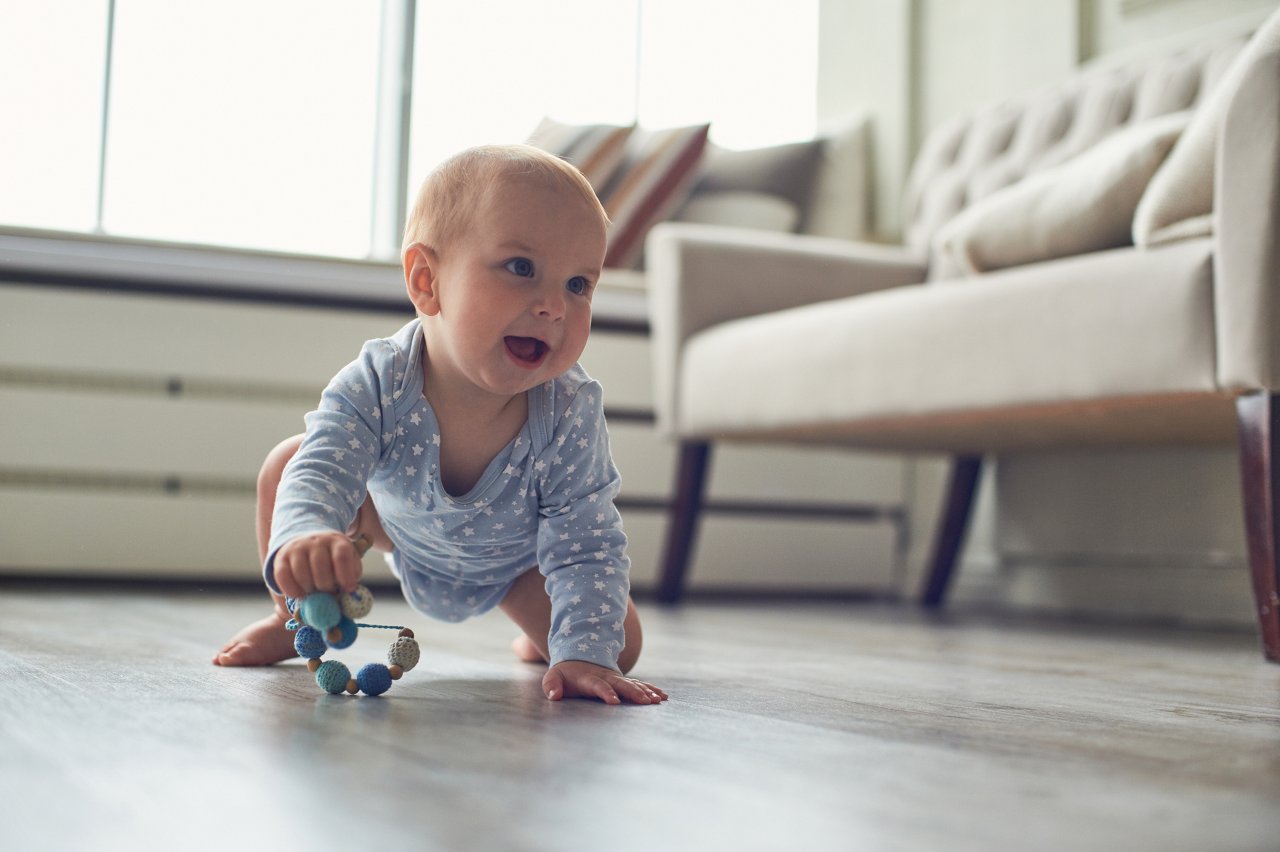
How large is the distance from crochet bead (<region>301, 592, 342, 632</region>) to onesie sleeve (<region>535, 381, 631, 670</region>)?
0.19 metres

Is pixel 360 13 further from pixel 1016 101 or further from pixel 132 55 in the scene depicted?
pixel 1016 101

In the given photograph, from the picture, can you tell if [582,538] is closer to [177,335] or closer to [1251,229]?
[1251,229]

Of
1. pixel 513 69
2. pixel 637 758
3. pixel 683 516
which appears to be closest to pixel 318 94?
pixel 513 69

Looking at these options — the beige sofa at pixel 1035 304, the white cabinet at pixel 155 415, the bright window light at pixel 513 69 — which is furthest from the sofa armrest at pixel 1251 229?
the bright window light at pixel 513 69

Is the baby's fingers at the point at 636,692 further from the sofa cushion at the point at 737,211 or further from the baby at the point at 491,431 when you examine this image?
the sofa cushion at the point at 737,211

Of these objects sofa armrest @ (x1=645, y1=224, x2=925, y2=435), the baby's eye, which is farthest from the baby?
sofa armrest @ (x1=645, y1=224, x2=925, y2=435)

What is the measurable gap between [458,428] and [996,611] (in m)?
1.60

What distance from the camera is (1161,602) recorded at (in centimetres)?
210

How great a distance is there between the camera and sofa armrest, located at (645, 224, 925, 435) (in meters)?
2.15

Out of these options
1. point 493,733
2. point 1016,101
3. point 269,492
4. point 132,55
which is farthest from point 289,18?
point 493,733

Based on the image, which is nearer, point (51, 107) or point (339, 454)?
point (339, 454)

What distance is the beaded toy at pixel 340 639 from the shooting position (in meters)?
0.77

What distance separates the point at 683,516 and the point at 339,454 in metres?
1.37

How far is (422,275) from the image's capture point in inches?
38.0
